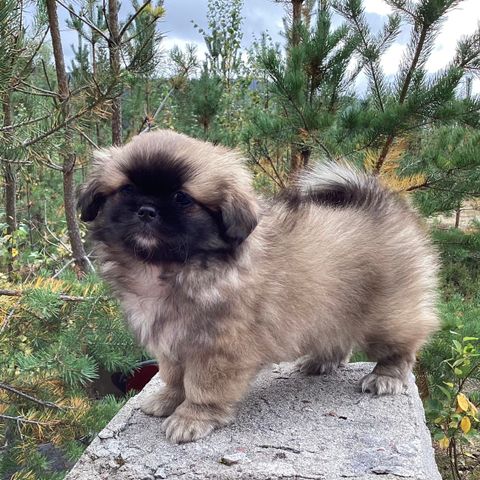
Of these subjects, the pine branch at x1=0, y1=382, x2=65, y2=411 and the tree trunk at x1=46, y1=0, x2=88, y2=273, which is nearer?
the pine branch at x1=0, y1=382, x2=65, y2=411

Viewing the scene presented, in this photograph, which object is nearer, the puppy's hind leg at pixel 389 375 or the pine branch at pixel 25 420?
the pine branch at pixel 25 420

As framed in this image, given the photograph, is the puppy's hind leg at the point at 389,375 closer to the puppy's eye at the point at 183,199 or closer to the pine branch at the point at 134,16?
the puppy's eye at the point at 183,199

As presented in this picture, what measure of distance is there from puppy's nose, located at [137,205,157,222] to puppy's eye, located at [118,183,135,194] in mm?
103

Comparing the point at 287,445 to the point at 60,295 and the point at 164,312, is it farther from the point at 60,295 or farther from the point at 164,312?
the point at 60,295

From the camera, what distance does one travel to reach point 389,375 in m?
2.59

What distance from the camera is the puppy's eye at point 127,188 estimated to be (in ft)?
6.22

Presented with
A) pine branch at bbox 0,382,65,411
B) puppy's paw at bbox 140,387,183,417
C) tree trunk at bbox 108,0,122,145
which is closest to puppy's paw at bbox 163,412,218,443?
puppy's paw at bbox 140,387,183,417

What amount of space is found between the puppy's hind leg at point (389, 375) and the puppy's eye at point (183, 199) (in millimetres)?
1208

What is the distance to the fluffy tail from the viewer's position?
8.89ft

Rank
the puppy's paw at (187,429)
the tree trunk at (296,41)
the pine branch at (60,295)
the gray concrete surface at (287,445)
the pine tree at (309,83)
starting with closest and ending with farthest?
the gray concrete surface at (287,445), the puppy's paw at (187,429), the pine branch at (60,295), the pine tree at (309,83), the tree trunk at (296,41)

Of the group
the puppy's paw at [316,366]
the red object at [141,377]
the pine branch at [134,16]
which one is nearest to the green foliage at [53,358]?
the puppy's paw at [316,366]

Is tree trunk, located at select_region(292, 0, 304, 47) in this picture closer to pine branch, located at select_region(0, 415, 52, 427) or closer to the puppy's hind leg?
the puppy's hind leg

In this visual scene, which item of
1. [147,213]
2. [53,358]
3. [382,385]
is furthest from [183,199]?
[382,385]

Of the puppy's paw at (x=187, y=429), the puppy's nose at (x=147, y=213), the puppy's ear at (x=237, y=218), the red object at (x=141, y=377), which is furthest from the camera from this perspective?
the red object at (x=141, y=377)
